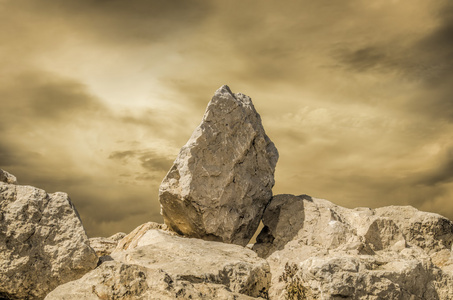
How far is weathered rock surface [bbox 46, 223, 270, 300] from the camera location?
6633 mm

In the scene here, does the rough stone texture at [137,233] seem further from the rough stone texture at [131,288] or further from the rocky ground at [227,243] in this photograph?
the rough stone texture at [131,288]

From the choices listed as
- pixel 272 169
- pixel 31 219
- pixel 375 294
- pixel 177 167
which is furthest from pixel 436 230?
pixel 31 219

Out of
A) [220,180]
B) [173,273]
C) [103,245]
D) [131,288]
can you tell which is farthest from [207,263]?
[103,245]

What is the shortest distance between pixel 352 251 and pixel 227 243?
130 inches

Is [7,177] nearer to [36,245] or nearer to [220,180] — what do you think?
[36,245]

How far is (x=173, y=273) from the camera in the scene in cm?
830

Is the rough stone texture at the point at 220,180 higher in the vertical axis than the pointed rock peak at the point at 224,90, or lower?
lower

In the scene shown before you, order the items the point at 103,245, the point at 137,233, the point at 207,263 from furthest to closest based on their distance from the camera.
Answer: the point at 103,245 → the point at 137,233 → the point at 207,263

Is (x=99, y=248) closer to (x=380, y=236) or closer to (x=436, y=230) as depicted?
(x=380, y=236)

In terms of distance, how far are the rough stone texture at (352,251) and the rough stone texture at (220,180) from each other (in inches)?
27.4

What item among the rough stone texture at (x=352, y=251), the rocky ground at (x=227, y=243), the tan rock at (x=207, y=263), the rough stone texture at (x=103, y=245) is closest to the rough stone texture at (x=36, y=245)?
the rocky ground at (x=227, y=243)

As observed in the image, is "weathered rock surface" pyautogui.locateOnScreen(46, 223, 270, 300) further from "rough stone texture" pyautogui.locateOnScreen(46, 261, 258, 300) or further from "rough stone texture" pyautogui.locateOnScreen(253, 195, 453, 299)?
"rough stone texture" pyautogui.locateOnScreen(253, 195, 453, 299)

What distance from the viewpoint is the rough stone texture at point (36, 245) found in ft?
31.0

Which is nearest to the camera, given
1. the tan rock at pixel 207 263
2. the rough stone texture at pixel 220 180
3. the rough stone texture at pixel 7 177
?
the tan rock at pixel 207 263
